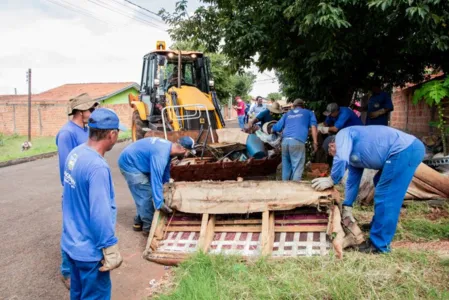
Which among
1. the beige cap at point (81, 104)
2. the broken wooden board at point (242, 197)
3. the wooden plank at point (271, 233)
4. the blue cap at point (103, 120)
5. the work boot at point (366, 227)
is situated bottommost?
the work boot at point (366, 227)

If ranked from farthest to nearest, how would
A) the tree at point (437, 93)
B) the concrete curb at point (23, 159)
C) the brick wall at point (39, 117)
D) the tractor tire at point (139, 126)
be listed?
the brick wall at point (39, 117) → the concrete curb at point (23, 159) → the tractor tire at point (139, 126) → the tree at point (437, 93)

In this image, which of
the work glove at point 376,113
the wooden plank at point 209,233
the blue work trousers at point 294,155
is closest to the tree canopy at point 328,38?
the work glove at point 376,113

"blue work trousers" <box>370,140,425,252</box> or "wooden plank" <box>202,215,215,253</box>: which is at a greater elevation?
"blue work trousers" <box>370,140,425,252</box>

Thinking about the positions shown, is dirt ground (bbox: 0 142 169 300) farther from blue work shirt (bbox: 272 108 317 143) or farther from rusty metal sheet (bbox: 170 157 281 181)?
blue work shirt (bbox: 272 108 317 143)

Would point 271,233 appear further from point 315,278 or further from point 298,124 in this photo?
point 298,124

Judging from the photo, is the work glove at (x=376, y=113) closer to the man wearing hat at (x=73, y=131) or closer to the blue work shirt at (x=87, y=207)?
the man wearing hat at (x=73, y=131)

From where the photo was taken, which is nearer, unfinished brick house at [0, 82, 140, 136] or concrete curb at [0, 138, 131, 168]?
concrete curb at [0, 138, 131, 168]

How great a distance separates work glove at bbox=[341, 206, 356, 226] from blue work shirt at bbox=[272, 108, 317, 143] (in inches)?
94.3

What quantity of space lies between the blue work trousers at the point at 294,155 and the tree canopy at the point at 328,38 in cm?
145

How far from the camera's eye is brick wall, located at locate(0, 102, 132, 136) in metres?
23.0

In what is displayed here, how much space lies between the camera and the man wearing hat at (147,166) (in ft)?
15.9

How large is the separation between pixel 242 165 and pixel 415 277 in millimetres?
3777

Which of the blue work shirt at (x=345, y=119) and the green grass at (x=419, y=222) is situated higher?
the blue work shirt at (x=345, y=119)

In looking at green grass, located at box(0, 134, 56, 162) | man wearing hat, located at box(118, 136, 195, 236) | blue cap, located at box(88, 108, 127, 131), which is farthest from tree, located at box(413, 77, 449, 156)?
green grass, located at box(0, 134, 56, 162)
